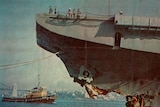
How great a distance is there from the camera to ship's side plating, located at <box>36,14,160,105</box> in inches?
158

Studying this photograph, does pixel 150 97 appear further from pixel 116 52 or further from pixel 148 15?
pixel 148 15

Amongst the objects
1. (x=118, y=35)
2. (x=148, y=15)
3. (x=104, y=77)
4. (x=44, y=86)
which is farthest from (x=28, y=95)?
(x=148, y=15)

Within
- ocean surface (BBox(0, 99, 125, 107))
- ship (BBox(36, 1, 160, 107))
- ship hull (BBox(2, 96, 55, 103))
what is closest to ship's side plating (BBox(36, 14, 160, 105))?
ship (BBox(36, 1, 160, 107))

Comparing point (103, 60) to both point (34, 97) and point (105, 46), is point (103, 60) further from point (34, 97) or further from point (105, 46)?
point (34, 97)

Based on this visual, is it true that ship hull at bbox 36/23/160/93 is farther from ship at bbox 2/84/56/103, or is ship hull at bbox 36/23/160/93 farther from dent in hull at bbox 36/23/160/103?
ship at bbox 2/84/56/103

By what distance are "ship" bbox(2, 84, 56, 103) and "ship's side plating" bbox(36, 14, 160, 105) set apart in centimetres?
37

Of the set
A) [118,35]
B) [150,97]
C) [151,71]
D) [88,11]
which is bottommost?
[150,97]

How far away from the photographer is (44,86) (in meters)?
3.90

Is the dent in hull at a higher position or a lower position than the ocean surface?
higher

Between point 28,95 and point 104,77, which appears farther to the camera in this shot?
point 104,77

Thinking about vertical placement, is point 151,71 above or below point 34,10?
below

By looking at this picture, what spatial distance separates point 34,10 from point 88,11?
0.60 metres

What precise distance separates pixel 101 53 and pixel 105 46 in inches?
3.6

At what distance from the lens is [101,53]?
4055mm
